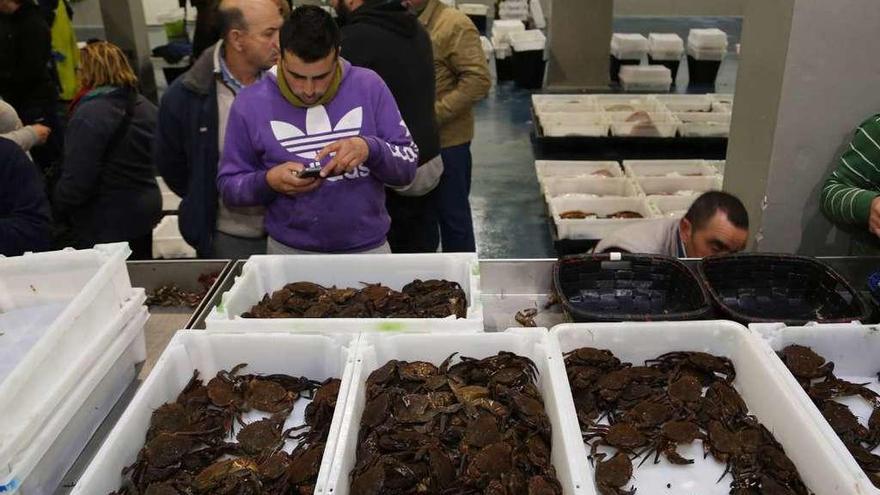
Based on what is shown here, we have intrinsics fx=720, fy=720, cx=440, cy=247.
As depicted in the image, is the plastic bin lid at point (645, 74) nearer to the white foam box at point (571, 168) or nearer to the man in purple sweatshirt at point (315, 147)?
the white foam box at point (571, 168)

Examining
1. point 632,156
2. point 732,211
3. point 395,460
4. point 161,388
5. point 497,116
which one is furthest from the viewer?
point 497,116

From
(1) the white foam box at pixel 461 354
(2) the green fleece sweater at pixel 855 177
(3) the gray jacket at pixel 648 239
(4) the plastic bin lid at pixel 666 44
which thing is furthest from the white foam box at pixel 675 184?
(4) the plastic bin lid at pixel 666 44

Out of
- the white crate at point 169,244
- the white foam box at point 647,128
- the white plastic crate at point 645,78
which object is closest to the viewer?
the white crate at point 169,244

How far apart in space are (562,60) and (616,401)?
758cm

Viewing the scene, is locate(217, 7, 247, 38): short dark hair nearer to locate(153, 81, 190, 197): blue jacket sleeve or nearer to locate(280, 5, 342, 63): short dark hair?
locate(153, 81, 190, 197): blue jacket sleeve

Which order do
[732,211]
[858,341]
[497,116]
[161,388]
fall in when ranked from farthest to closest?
[497,116] → [732,211] → [858,341] → [161,388]

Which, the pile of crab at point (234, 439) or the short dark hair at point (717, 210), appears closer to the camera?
the pile of crab at point (234, 439)

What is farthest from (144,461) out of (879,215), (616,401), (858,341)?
(879,215)

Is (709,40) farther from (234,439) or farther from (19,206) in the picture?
(234,439)

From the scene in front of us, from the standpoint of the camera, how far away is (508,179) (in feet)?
22.1

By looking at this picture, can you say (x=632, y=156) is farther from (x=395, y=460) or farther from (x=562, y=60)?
(x=395, y=460)

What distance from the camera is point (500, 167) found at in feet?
23.2

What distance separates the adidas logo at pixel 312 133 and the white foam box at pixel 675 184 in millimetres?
3514

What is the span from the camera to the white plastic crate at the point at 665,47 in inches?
365
